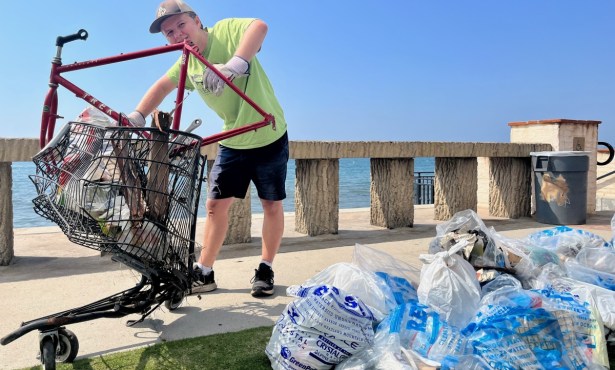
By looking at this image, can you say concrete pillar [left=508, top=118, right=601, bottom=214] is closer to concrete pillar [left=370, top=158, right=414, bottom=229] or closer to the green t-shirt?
concrete pillar [left=370, top=158, right=414, bottom=229]

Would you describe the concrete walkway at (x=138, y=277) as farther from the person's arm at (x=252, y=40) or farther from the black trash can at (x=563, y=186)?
the person's arm at (x=252, y=40)

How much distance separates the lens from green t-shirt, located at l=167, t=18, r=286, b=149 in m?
2.71

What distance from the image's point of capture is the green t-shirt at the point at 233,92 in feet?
8.91

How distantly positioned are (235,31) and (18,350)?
193 cm

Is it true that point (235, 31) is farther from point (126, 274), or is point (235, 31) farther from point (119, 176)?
point (126, 274)

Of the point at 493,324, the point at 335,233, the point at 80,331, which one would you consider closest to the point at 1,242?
the point at 80,331

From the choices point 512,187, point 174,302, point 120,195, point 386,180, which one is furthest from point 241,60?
point 512,187

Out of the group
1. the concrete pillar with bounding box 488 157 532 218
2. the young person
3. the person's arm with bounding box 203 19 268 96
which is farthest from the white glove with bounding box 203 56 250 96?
the concrete pillar with bounding box 488 157 532 218

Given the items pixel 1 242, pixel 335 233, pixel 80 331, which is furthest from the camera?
pixel 335 233

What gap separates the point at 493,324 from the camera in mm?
1812

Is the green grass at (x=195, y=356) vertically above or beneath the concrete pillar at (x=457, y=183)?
beneath

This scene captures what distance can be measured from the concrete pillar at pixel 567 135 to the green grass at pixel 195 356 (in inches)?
214

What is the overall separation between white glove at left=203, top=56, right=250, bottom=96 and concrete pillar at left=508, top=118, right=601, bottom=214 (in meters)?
5.26

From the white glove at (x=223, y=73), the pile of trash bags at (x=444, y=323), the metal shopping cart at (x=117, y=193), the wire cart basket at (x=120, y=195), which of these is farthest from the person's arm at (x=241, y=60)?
the pile of trash bags at (x=444, y=323)
